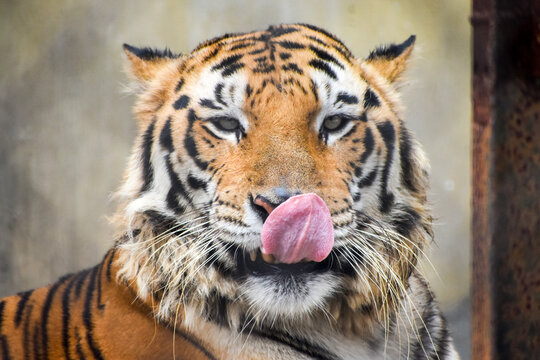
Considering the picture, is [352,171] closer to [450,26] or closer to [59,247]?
[450,26]

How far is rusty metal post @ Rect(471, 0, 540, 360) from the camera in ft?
2.91

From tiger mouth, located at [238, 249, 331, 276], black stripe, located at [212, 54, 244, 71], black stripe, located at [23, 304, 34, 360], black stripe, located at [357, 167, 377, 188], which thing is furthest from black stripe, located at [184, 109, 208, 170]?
black stripe, located at [23, 304, 34, 360]

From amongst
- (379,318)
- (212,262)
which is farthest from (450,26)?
(212,262)

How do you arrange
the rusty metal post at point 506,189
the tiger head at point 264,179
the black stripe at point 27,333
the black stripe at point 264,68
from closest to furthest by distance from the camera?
1. the rusty metal post at point 506,189
2. the tiger head at point 264,179
3. the black stripe at point 264,68
4. the black stripe at point 27,333

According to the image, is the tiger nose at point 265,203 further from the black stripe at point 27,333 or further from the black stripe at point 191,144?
the black stripe at point 27,333

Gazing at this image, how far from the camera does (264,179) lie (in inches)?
50.7

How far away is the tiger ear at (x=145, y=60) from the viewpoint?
4.90 ft

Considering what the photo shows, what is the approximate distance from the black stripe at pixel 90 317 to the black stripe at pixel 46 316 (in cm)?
Result: 12

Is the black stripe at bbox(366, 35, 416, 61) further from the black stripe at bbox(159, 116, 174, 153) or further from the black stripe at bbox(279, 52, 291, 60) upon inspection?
the black stripe at bbox(159, 116, 174, 153)

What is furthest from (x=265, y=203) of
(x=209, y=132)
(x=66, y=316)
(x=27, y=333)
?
(x=27, y=333)

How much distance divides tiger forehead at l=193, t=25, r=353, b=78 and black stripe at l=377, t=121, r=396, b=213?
0.17m

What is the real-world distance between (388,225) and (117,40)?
93cm

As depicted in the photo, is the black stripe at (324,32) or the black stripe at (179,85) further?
the black stripe at (324,32)

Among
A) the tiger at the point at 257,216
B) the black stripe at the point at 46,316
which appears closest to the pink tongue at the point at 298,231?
the tiger at the point at 257,216
